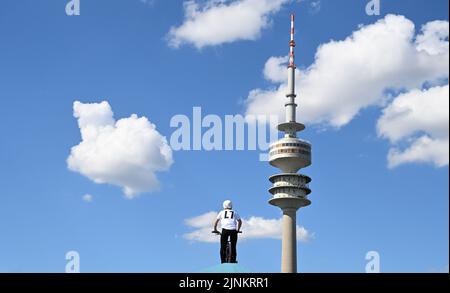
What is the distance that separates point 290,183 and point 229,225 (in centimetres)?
11543

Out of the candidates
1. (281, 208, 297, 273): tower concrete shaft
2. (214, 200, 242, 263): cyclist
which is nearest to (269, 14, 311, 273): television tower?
(281, 208, 297, 273): tower concrete shaft

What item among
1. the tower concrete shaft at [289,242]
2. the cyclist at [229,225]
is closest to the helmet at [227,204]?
the cyclist at [229,225]

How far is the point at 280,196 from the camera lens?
13625 cm

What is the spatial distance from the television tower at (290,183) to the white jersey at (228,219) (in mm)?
113961

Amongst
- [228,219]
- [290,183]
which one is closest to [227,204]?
[228,219]

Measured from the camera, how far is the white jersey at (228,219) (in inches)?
828

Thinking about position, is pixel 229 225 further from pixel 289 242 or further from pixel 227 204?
pixel 289 242

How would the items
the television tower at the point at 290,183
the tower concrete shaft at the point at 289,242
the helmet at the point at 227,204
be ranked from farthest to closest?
the television tower at the point at 290,183
the tower concrete shaft at the point at 289,242
the helmet at the point at 227,204

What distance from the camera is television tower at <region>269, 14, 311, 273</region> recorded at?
135 metres

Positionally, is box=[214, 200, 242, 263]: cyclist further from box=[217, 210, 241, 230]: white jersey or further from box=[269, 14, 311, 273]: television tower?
box=[269, 14, 311, 273]: television tower

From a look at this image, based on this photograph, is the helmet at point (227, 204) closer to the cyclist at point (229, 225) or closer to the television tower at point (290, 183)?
the cyclist at point (229, 225)

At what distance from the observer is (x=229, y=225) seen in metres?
21.0
